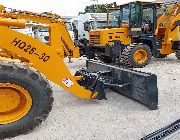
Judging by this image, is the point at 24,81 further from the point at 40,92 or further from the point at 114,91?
the point at 114,91

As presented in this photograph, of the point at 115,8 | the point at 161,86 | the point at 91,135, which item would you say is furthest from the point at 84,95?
the point at 115,8

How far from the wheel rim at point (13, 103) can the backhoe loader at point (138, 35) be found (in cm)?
692

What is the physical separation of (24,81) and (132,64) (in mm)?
7021

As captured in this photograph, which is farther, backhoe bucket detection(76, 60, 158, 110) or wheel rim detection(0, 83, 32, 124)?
backhoe bucket detection(76, 60, 158, 110)

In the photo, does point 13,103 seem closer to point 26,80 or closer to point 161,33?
point 26,80

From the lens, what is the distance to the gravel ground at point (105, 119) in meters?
3.81

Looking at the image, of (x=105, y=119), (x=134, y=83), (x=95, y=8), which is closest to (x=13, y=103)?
(x=105, y=119)

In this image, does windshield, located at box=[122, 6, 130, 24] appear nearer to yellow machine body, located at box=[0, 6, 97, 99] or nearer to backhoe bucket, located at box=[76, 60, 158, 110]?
backhoe bucket, located at box=[76, 60, 158, 110]

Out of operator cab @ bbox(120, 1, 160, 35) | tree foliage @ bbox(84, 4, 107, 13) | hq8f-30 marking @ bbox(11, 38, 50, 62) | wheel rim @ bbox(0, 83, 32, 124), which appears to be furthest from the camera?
tree foliage @ bbox(84, 4, 107, 13)

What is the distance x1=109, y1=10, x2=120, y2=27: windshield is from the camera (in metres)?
12.0

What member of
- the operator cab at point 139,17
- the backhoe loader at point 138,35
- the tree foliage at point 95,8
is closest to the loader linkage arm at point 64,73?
the backhoe loader at point 138,35

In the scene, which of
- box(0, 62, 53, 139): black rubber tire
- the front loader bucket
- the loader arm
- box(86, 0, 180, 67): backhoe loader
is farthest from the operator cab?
box(0, 62, 53, 139): black rubber tire

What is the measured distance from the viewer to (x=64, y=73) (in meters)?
4.38

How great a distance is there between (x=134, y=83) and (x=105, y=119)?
3.27 ft
